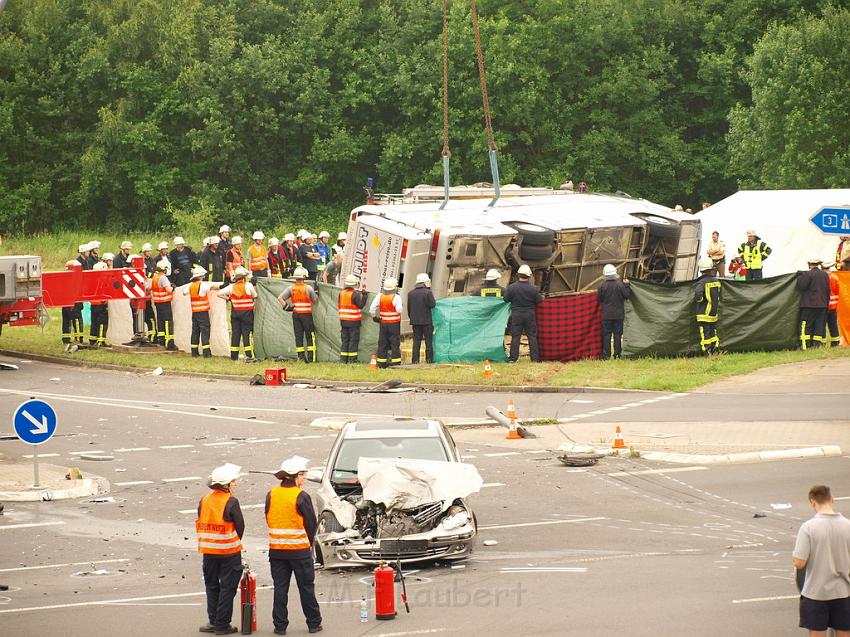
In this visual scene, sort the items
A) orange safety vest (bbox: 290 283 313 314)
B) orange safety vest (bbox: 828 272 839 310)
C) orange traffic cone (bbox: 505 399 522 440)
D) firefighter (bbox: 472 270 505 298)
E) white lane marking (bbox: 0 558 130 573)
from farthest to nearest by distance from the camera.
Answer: firefighter (bbox: 472 270 505 298) < orange safety vest (bbox: 290 283 313 314) < orange safety vest (bbox: 828 272 839 310) < orange traffic cone (bbox: 505 399 522 440) < white lane marking (bbox: 0 558 130 573)

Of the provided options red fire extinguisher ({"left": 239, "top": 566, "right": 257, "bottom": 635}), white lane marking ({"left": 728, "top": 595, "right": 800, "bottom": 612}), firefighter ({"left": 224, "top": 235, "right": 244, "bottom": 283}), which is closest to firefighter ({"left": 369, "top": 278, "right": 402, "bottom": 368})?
firefighter ({"left": 224, "top": 235, "right": 244, "bottom": 283})

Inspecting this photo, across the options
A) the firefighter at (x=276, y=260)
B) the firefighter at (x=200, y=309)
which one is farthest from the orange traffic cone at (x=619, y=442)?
the firefighter at (x=276, y=260)

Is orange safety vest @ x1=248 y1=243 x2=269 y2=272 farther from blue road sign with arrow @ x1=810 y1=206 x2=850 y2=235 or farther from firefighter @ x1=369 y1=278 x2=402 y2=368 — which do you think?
blue road sign with arrow @ x1=810 y1=206 x2=850 y2=235

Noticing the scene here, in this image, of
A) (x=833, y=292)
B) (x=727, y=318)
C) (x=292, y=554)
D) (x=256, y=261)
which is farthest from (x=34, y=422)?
(x=256, y=261)

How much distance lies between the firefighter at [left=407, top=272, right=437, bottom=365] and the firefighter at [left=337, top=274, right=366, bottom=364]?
3.42 feet

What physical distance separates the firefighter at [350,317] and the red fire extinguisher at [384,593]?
16538mm

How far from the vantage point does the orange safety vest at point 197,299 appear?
30703 millimetres

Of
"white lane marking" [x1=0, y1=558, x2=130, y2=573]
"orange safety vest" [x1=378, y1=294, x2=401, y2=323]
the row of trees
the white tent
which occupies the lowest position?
"white lane marking" [x1=0, y1=558, x2=130, y2=573]

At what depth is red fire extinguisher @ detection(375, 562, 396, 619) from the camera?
12.5 metres

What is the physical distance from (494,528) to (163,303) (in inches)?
686

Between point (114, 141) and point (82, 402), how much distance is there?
39.0 metres

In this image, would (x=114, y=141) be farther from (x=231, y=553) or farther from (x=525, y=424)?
(x=231, y=553)

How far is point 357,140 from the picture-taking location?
213 ft

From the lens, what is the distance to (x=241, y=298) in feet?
98.3
